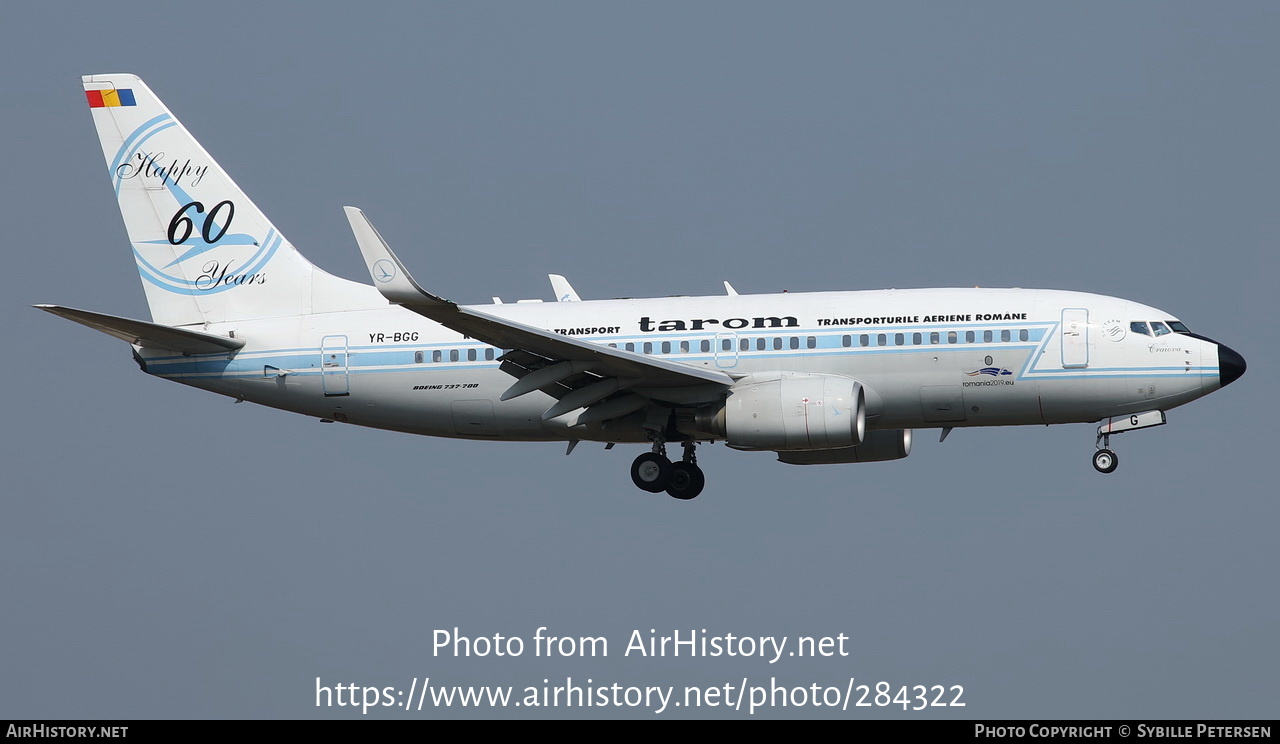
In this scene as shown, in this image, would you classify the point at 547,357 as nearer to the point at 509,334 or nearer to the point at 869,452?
the point at 509,334

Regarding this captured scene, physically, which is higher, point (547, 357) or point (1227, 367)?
point (547, 357)

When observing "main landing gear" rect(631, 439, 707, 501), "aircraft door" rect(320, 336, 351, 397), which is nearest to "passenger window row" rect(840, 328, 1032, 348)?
"main landing gear" rect(631, 439, 707, 501)

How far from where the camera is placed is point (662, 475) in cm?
3753

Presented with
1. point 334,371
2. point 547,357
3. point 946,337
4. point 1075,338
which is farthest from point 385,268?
point 1075,338

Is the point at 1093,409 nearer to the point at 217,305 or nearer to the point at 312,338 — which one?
the point at 312,338

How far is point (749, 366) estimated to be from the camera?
36.4 m

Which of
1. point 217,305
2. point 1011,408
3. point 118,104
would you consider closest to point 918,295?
point 1011,408

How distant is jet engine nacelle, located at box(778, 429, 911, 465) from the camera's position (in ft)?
129

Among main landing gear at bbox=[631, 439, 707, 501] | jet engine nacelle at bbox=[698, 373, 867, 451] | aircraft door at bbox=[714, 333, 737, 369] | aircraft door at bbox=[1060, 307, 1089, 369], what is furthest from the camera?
main landing gear at bbox=[631, 439, 707, 501]

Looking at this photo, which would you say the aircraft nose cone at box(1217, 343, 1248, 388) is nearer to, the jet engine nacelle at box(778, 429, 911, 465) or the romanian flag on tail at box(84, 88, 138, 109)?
the jet engine nacelle at box(778, 429, 911, 465)

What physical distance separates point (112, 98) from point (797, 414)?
19.7 metres

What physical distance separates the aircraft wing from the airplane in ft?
0.22

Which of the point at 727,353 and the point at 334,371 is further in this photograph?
the point at 334,371
